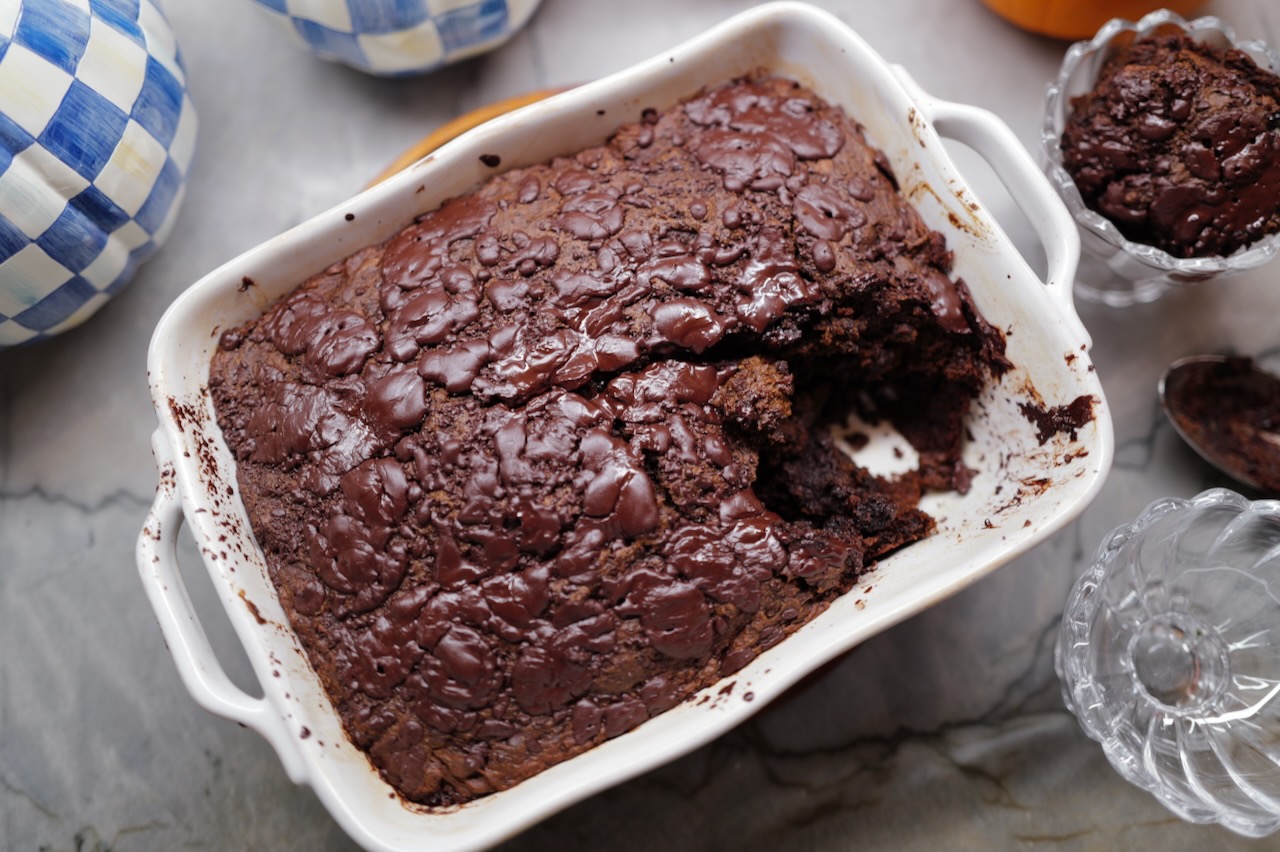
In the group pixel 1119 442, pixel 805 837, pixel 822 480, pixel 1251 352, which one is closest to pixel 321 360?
pixel 822 480

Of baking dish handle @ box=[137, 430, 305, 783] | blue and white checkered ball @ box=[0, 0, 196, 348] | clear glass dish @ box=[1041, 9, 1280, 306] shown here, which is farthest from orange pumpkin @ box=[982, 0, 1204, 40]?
baking dish handle @ box=[137, 430, 305, 783]

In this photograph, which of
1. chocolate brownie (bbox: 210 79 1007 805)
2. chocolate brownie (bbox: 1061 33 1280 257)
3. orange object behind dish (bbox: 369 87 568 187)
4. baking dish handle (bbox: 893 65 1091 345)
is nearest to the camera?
chocolate brownie (bbox: 210 79 1007 805)

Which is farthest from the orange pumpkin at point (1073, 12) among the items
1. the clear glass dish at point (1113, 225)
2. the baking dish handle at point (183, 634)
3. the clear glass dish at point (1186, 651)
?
the baking dish handle at point (183, 634)

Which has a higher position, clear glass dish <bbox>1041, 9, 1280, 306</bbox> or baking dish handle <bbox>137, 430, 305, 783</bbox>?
clear glass dish <bbox>1041, 9, 1280, 306</bbox>

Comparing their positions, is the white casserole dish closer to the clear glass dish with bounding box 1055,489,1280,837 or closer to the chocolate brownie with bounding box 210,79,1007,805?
the chocolate brownie with bounding box 210,79,1007,805

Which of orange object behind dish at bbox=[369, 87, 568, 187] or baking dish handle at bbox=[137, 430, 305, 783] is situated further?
orange object behind dish at bbox=[369, 87, 568, 187]

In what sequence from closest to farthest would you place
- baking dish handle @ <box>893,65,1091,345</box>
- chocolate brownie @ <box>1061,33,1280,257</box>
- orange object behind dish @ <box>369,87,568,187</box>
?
1. baking dish handle @ <box>893,65,1091,345</box>
2. chocolate brownie @ <box>1061,33,1280,257</box>
3. orange object behind dish @ <box>369,87,568,187</box>

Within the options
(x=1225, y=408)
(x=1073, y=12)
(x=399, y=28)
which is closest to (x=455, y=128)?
(x=399, y=28)
